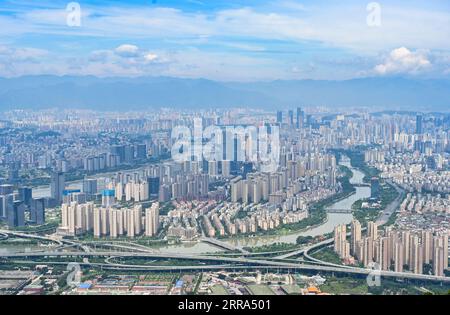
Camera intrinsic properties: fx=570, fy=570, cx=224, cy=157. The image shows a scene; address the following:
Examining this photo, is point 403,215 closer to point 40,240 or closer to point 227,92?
point 227,92

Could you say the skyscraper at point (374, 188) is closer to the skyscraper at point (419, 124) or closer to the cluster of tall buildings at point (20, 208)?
the skyscraper at point (419, 124)

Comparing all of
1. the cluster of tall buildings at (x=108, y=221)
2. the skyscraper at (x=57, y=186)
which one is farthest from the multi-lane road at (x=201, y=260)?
the skyscraper at (x=57, y=186)

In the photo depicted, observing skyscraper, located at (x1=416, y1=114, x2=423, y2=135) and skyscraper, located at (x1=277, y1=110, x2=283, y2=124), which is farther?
skyscraper, located at (x1=416, y1=114, x2=423, y2=135)

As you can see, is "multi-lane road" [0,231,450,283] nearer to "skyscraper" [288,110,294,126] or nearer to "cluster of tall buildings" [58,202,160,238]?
"cluster of tall buildings" [58,202,160,238]

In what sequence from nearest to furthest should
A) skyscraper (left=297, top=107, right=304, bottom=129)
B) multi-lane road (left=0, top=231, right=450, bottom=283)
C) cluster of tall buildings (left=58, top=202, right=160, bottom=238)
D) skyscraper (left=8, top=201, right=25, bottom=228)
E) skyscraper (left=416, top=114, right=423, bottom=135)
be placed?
multi-lane road (left=0, top=231, right=450, bottom=283)
cluster of tall buildings (left=58, top=202, right=160, bottom=238)
skyscraper (left=8, top=201, right=25, bottom=228)
skyscraper (left=297, top=107, right=304, bottom=129)
skyscraper (left=416, top=114, right=423, bottom=135)

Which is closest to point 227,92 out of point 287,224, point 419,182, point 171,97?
point 171,97

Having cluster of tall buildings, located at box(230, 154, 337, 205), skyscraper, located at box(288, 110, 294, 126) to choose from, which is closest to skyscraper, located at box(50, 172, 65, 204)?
cluster of tall buildings, located at box(230, 154, 337, 205)
